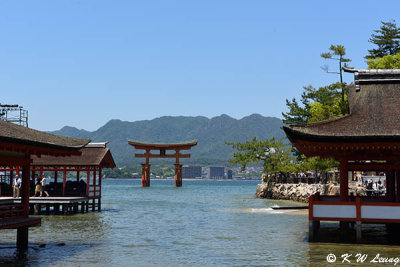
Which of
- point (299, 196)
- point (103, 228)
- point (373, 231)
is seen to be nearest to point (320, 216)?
point (373, 231)

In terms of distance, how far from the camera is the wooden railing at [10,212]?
15874mm

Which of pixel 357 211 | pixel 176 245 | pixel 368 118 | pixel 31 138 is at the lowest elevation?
pixel 176 245

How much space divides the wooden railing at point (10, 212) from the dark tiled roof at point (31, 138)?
7.48ft

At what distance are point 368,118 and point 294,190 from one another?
34526 millimetres

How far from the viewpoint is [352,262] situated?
1523 centimetres

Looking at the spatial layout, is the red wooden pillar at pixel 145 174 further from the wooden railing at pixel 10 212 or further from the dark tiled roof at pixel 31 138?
the wooden railing at pixel 10 212

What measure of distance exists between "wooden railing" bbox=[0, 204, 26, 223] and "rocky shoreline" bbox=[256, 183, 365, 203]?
26337 mm

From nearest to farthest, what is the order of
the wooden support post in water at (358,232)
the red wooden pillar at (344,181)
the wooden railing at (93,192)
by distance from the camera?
the wooden support post in water at (358,232)
the red wooden pillar at (344,181)
the wooden railing at (93,192)

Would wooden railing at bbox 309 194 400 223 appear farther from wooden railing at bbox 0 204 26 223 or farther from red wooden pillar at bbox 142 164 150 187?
red wooden pillar at bbox 142 164 150 187

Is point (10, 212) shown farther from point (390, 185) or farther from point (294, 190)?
point (294, 190)

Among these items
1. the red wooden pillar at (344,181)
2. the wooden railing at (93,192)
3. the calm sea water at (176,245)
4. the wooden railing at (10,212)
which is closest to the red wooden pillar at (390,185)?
the calm sea water at (176,245)

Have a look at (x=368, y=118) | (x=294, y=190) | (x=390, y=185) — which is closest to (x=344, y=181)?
(x=368, y=118)

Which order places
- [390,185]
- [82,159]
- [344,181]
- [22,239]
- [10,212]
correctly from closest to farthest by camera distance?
[10,212], [22,239], [344,181], [390,185], [82,159]

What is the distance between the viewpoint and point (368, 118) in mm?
18453
